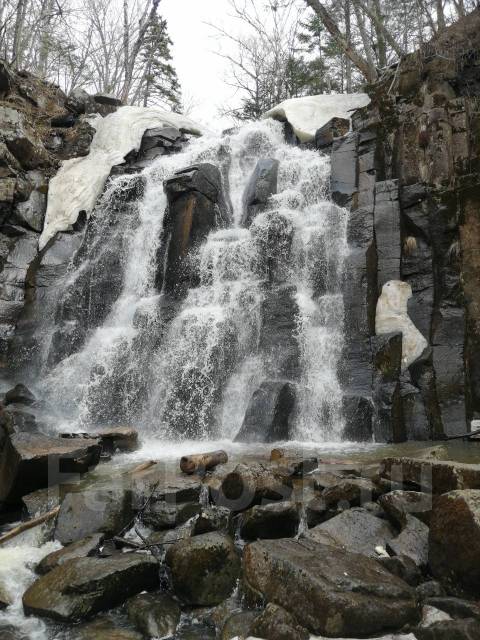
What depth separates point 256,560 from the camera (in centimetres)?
321

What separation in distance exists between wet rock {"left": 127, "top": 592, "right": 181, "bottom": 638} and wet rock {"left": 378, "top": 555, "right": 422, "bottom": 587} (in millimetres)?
1368

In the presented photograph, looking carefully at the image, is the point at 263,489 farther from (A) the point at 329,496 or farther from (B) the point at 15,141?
(B) the point at 15,141

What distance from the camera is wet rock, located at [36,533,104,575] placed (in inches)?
145

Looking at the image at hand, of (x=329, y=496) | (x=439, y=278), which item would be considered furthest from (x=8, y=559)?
(x=439, y=278)

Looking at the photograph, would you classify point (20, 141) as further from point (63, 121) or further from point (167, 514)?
point (167, 514)

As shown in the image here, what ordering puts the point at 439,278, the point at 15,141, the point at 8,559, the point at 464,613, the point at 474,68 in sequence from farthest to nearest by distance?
the point at 15,141 < the point at 474,68 < the point at 439,278 < the point at 8,559 < the point at 464,613

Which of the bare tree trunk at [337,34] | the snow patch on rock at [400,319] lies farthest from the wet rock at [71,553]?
the bare tree trunk at [337,34]

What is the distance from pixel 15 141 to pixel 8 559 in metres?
14.6

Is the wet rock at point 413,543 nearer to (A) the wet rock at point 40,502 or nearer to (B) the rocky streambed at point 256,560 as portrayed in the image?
(B) the rocky streambed at point 256,560

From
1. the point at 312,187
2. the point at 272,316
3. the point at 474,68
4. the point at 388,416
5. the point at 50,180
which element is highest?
the point at 474,68

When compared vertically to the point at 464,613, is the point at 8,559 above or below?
below

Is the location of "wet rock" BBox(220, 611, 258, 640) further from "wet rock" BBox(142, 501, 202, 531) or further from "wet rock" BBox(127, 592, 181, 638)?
"wet rock" BBox(142, 501, 202, 531)

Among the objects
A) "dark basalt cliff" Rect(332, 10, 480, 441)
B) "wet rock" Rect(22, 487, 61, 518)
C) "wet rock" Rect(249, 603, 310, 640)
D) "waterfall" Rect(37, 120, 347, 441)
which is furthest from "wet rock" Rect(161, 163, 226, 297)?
"wet rock" Rect(249, 603, 310, 640)

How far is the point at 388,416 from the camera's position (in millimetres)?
8078
